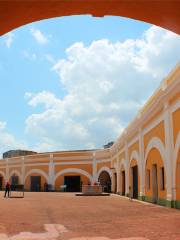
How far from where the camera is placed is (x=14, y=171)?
44.9 metres

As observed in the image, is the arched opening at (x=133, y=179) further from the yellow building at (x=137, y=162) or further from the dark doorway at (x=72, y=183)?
the dark doorway at (x=72, y=183)

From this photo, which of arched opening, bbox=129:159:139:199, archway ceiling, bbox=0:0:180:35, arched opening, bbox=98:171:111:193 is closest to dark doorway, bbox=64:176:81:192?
arched opening, bbox=98:171:111:193

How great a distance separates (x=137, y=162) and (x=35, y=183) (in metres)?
22.4

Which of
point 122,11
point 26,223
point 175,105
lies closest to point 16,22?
point 122,11

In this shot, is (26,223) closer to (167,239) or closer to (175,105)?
(167,239)

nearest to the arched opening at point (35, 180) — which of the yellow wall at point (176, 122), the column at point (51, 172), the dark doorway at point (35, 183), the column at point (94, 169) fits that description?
the dark doorway at point (35, 183)

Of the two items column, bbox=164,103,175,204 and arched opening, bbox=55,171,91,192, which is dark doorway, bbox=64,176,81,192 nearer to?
arched opening, bbox=55,171,91,192

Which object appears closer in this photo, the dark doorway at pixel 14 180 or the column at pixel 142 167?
the column at pixel 142 167

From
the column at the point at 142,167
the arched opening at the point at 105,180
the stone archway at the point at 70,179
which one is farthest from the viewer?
the stone archway at the point at 70,179

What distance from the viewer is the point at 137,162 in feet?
71.1

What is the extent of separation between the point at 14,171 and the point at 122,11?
4207cm

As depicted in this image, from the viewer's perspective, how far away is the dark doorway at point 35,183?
1619 inches

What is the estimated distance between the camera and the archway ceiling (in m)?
4.40

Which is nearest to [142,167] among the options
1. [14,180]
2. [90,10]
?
[90,10]
